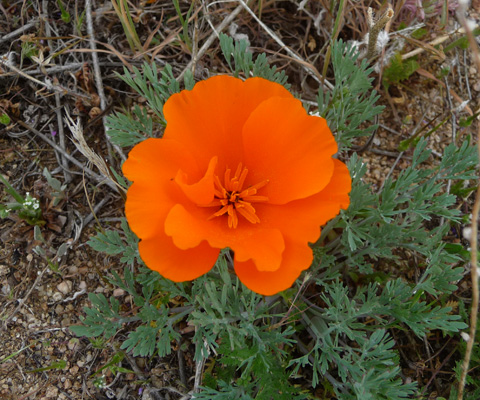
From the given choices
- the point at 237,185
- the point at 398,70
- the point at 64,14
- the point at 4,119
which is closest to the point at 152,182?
the point at 237,185

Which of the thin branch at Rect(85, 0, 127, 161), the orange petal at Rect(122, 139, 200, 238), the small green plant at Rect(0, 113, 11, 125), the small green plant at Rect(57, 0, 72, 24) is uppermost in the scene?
the orange petal at Rect(122, 139, 200, 238)

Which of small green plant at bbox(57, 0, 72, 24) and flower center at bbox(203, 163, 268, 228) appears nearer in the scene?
flower center at bbox(203, 163, 268, 228)

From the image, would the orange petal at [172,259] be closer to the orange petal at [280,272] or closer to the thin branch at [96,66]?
the orange petal at [280,272]

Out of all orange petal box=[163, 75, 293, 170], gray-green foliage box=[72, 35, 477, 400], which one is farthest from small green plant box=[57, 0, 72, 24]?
orange petal box=[163, 75, 293, 170]

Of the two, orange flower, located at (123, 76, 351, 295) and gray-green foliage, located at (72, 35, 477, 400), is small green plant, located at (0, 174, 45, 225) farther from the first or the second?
orange flower, located at (123, 76, 351, 295)

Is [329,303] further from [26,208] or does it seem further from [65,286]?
[26,208]

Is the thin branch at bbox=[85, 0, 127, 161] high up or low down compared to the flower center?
down

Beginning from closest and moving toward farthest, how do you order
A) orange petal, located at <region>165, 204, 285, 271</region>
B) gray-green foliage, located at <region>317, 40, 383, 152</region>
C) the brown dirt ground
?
orange petal, located at <region>165, 204, 285, 271</region> < gray-green foliage, located at <region>317, 40, 383, 152</region> < the brown dirt ground

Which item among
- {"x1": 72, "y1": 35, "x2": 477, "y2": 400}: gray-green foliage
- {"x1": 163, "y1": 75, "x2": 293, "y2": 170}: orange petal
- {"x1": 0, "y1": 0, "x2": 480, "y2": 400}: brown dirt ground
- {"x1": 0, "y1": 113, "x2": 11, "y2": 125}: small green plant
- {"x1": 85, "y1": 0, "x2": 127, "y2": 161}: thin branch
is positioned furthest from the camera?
{"x1": 85, "y1": 0, "x2": 127, "y2": 161}: thin branch

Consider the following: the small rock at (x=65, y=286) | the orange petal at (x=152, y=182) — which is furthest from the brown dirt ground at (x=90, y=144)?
the orange petal at (x=152, y=182)
